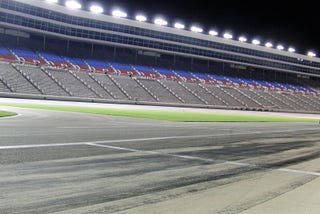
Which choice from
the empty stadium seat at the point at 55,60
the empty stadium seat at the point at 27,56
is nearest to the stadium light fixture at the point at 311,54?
the empty stadium seat at the point at 55,60

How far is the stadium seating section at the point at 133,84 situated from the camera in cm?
5188

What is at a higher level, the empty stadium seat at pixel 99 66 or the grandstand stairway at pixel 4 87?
the empty stadium seat at pixel 99 66

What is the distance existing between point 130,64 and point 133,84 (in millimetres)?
10842

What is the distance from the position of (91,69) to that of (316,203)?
59850 mm

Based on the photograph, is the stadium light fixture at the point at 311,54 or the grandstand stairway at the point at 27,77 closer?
the grandstand stairway at the point at 27,77

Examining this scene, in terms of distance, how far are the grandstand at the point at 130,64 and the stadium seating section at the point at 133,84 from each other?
0.16m

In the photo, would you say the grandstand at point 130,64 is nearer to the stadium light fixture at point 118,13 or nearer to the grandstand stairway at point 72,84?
the grandstand stairway at point 72,84

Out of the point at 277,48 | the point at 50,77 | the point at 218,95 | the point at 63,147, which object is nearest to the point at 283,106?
the point at 218,95

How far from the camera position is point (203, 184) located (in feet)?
21.9

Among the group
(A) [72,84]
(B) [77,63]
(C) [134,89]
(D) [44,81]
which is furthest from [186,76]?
(D) [44,81]

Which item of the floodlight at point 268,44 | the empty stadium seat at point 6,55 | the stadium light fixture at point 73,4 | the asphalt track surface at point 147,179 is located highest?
the floodlight at point 268,44

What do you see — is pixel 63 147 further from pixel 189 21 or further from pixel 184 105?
pixel 189 21

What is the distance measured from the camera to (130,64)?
242 feet

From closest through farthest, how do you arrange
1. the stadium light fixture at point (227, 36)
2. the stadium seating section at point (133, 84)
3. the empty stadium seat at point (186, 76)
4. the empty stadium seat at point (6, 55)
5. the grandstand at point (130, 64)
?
the stadium seating section at point (133, 84)
the empty stadium seat at point (6, 55)
the grandstand at point (130, 64)
the empty stadium seat at point (186, 76)
the stadium light fixture at point (227, 36)
